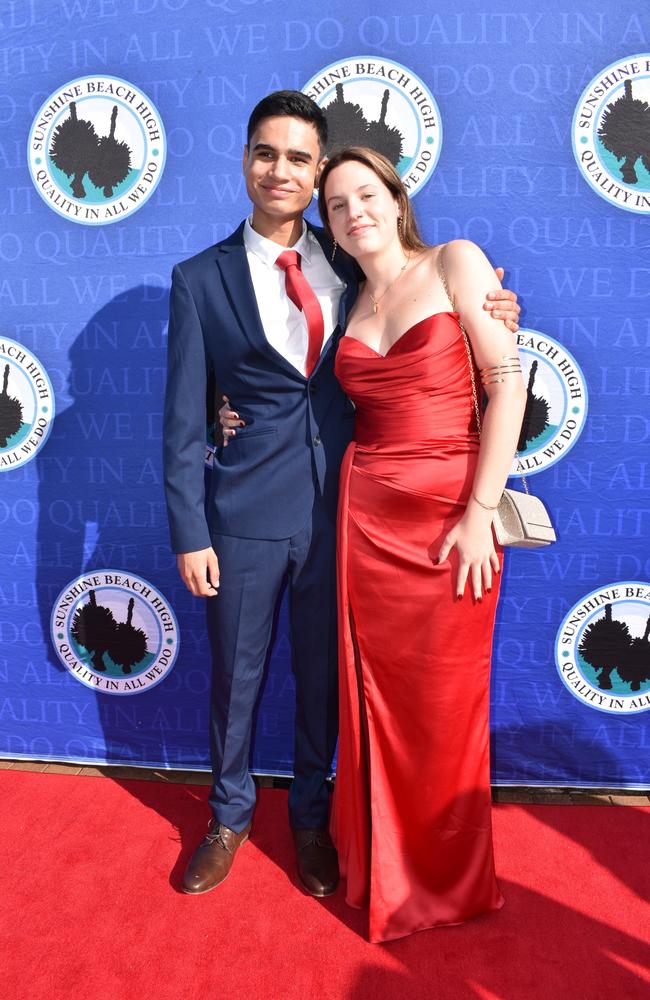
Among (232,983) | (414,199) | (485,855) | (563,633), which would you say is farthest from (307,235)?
(232,983)

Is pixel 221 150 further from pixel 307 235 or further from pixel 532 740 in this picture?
pixel 532 740

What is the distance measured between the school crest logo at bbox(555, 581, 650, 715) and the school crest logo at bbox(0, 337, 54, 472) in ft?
6.30

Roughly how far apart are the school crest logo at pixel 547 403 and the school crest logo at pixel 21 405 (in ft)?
5.24

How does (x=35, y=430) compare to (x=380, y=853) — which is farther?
(x=35, y=430)

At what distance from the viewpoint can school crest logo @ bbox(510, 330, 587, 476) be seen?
2.17 m

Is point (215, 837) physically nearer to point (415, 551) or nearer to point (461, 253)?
point (415, 551)

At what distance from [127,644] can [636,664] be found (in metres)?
1.80

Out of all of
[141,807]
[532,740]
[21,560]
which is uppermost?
[21,560]

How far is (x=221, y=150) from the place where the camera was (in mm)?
2152

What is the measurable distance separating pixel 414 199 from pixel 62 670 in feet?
6.75

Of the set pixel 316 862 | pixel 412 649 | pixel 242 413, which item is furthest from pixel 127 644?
pixel 412 649

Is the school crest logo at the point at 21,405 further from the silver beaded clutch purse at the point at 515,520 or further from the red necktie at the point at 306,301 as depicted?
the silver beaded clutch purse at the point at 515,520

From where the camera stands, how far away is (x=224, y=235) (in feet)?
7.23

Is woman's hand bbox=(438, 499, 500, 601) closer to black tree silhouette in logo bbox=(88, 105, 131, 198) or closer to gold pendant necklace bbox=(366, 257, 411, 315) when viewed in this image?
gold pendant necklace bbox=(366, 257, 411, 315)
